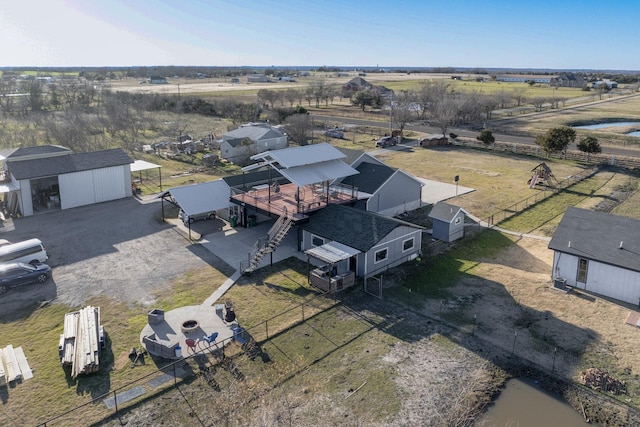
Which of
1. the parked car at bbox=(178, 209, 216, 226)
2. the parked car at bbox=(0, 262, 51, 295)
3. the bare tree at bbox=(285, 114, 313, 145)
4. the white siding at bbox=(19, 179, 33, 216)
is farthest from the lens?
the bare tree at bbox=(285, 114, 313, 145)

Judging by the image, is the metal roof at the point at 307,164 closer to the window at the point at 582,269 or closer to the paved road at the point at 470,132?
the window at the point at 582,269

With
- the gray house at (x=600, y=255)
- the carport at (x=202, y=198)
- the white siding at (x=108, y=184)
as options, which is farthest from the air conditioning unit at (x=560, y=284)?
the white siding at (x=108, y=184)

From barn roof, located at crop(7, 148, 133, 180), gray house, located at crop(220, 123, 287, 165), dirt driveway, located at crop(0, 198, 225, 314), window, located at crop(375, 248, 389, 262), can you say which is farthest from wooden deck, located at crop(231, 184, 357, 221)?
gray house, located at crop(220, 123, 287, 165)

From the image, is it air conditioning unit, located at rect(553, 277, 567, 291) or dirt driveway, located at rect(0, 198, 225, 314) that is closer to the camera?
dirt driveway, located at rect(0, 198, 225, 314)

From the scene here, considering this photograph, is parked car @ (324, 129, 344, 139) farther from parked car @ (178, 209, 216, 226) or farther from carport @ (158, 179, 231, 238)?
parked car @ (178, 209, 216, 226)

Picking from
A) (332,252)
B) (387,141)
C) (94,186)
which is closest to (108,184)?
(94,186)
